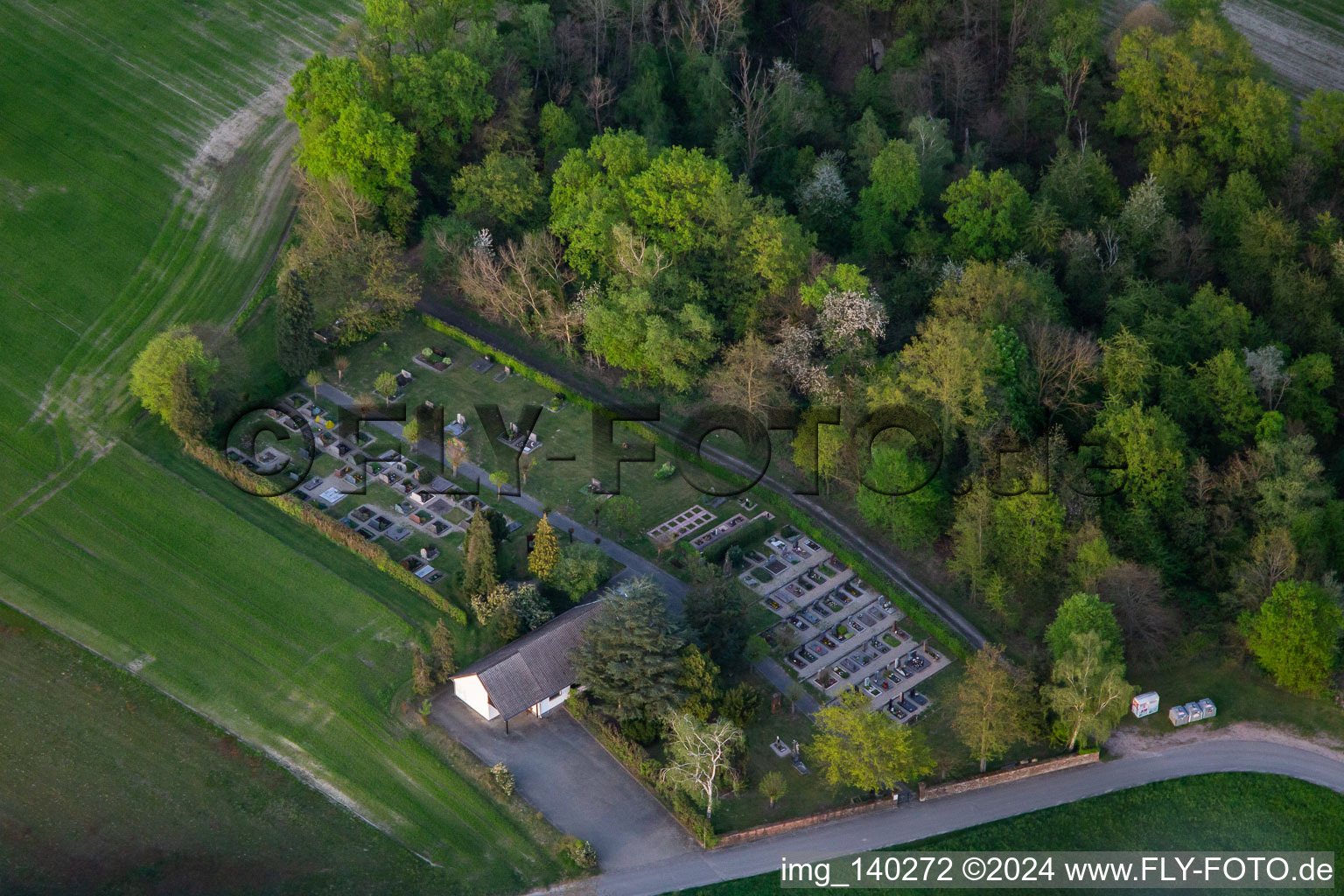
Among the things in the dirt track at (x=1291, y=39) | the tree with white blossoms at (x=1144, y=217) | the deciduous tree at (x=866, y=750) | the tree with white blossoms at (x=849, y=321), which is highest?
the dirt track at (x=1291, y=39)

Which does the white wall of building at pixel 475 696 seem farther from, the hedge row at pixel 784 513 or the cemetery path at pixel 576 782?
the hedge row at pixel 784 513

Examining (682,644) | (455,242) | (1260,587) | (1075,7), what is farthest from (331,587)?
(1075,7)

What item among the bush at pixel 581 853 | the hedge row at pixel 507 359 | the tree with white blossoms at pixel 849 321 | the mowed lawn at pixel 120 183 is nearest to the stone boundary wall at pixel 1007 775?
the bush at pixel 581 853

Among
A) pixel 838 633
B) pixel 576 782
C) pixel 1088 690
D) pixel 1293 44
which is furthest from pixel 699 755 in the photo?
pixel 1293 44

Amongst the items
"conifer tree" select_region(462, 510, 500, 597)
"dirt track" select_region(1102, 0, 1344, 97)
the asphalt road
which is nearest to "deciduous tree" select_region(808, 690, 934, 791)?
the asphalt road

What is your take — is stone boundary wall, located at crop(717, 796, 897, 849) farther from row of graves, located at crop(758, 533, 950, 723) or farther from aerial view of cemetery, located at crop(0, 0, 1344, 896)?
row of graves, located at crop(758, 533, 950, 723)

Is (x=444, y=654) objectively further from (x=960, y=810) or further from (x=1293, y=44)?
(x=1293, y=44)

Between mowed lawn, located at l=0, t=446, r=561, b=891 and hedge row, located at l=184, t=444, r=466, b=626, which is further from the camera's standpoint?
hedge row, located at l=184, t=444, r=466, b=626
